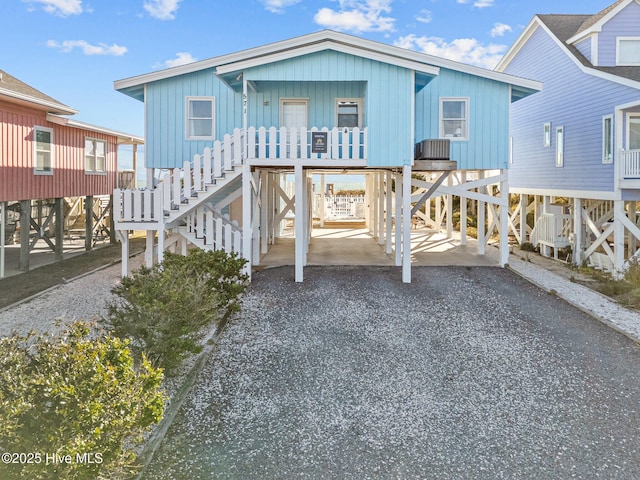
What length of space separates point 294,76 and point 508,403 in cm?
979

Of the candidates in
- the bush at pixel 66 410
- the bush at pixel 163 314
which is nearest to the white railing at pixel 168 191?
the bush at pixel 163 314

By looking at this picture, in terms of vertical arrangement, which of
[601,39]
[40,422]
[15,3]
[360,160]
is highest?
A: [15,3]

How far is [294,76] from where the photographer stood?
13.2 m

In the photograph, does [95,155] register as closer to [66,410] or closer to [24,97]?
[24,97]

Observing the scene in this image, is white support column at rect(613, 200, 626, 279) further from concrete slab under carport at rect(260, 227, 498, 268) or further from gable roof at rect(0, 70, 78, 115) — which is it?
gable roof at rect(0, 70, 78, 115)

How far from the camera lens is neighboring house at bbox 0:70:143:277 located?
14469mm

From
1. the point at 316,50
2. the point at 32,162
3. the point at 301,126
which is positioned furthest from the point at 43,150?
the point at 316,50

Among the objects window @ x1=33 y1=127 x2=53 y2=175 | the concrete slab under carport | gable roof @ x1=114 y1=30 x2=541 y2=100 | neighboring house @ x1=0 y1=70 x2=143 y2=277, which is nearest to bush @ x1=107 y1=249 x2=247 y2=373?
gable roof @ x1=114 y1=30 x2=541 y2=100

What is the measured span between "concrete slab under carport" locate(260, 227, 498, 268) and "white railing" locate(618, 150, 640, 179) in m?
4.38

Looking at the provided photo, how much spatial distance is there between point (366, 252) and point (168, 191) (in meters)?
7.35

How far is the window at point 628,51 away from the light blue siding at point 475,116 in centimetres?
537

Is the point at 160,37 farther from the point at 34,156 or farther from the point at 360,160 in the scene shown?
the point at 360,160

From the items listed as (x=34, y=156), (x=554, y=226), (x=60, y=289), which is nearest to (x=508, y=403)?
(x=60, y=289)

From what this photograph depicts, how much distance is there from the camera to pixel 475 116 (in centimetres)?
1517
